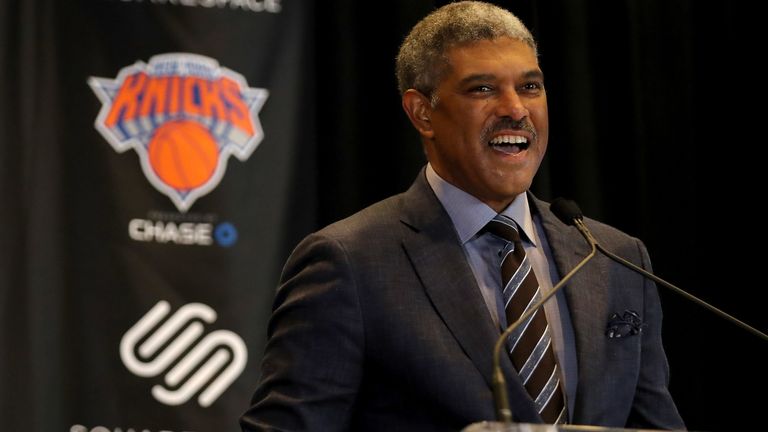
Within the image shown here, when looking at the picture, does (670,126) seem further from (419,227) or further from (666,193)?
(419,227)

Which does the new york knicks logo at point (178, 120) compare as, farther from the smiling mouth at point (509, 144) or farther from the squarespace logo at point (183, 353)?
the smiling mouth at point (509, 144)

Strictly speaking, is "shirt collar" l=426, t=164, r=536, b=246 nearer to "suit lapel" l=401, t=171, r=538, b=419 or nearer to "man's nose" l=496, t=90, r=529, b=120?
"suit lapel" l=401, t=171, r=538, b=419

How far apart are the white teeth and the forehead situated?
5.8 inches

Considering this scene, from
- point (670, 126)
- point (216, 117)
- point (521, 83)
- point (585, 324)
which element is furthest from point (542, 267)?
point (670, 126)

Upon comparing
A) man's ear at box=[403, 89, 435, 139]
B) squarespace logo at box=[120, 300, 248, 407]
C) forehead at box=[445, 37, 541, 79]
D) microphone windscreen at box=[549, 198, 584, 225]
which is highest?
forehead at box=[445, 37, 541, 79]

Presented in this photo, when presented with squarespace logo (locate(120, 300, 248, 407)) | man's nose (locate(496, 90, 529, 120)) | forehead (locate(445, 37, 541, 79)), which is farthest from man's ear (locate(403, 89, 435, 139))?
squarespace logo (locate(120, 300, 248, 407))

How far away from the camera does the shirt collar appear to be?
2539 mm

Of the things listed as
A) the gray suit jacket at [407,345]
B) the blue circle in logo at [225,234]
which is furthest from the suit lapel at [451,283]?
the blue circle in logo at [225,234]

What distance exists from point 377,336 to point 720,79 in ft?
7.98

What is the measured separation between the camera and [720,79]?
4.28 m

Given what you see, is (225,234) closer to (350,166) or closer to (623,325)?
(350,166)

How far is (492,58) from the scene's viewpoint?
256cm

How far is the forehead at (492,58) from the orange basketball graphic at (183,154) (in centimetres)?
138

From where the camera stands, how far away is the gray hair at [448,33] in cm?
260
